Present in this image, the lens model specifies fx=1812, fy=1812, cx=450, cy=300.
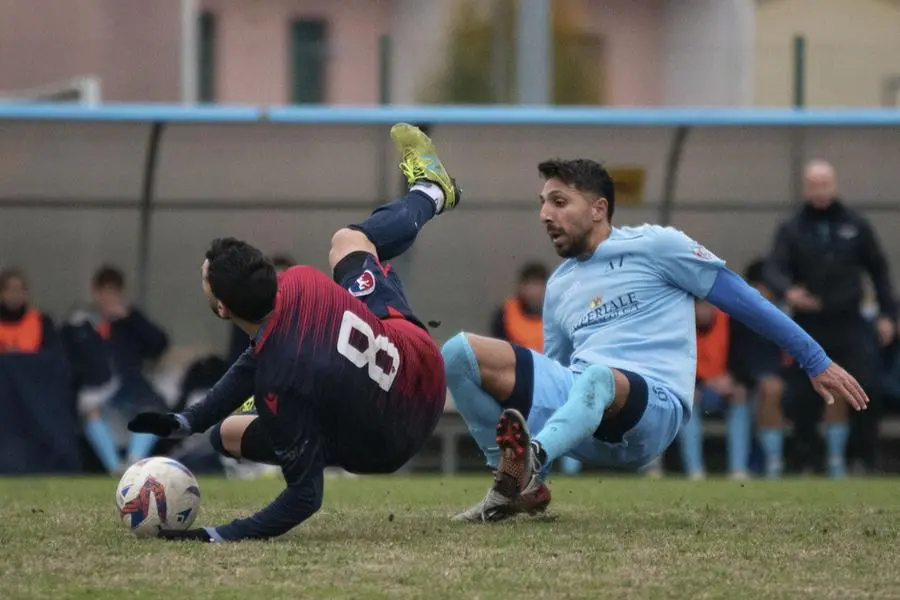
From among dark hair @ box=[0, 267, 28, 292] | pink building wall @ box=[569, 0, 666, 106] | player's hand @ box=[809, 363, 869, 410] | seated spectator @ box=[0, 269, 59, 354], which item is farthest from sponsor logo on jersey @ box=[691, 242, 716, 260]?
pink building wall @ box=[569, 0, 666, 106]

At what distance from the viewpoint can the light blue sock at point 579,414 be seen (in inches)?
267

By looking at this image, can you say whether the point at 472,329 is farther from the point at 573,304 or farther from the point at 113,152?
the point at 573,304

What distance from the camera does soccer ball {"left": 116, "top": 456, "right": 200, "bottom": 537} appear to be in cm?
667

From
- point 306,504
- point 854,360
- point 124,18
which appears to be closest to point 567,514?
point 306,504

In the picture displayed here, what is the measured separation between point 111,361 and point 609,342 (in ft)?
23.5

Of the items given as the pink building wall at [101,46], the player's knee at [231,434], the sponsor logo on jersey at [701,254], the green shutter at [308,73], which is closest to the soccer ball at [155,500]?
the player's knee at [231,434]

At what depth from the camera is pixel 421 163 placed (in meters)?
8.02

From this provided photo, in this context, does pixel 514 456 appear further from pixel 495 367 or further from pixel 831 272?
pixel 831 272

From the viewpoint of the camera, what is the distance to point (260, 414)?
6406mm

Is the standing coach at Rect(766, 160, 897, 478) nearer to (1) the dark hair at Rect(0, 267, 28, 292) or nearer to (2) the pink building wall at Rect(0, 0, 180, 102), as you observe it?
(1) the dark hair at Rect(0, 267, 28, 292)

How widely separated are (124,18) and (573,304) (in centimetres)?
2449

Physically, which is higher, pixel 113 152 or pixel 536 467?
pixel 113 152

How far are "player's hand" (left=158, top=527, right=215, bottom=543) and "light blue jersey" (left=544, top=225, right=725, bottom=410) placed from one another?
1.80 meters

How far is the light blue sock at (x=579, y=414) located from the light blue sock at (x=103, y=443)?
23.9ft
